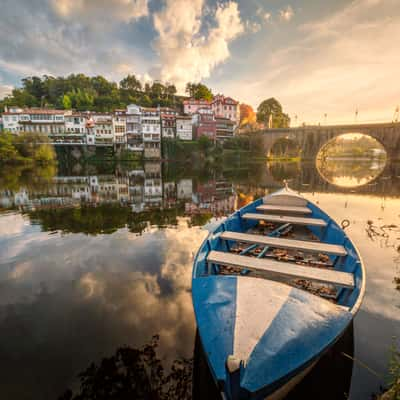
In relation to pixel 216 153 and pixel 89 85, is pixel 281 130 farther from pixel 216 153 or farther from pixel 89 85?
pixel 89 85

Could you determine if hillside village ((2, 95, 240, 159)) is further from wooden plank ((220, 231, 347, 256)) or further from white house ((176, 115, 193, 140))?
wooden plank ((220, 231, 347, 256))

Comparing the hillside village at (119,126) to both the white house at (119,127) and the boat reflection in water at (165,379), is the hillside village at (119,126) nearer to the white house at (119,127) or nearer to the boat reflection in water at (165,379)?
the white house at (119,127)

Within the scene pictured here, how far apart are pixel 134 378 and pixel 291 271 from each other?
104 inches

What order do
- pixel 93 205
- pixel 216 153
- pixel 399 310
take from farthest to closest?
pixel 216 153 < pixel 93 205 < pixel 399 310

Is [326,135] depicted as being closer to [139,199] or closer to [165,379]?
[139,199]

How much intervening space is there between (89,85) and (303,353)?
335ft

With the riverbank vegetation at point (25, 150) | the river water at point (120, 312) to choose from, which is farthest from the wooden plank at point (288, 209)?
the riverbank vegetation at point (25, 150)

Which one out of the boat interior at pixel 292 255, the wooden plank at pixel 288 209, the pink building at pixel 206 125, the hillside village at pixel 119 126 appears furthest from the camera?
the pink building at pixel 206 125

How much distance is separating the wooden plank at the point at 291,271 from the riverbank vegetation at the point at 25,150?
49.6 m

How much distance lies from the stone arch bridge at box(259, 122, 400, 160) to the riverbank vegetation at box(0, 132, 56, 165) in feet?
174

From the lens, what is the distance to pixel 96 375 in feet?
9.67

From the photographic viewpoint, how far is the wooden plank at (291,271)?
2.98 m

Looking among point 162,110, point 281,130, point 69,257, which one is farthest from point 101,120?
point 69,257

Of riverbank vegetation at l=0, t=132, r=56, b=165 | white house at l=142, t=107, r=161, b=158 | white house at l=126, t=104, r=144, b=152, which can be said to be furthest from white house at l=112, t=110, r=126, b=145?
riverbank vegetation at l=0, t=132, r=56, b=165
